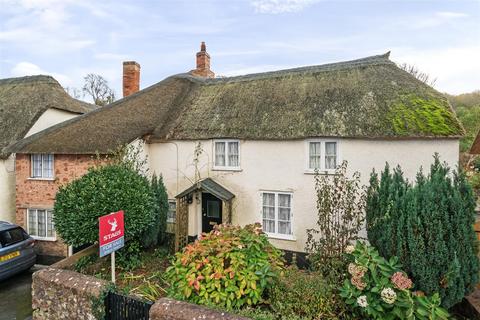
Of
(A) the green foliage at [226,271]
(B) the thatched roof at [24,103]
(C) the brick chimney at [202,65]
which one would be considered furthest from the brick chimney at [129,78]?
(A) the green foliage at [226,271]

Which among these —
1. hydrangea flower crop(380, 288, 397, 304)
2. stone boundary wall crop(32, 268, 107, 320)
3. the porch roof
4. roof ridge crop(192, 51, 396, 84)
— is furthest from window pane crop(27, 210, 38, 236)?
hydrangea flower crop(380, 288, 397, 304)

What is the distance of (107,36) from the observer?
11.8m

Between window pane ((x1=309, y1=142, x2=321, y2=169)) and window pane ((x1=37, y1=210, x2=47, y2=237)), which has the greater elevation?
window pane ((x1=309, y1=142, x2=321, y2=169))

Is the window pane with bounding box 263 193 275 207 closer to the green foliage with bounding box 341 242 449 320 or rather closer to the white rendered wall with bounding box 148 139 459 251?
the white rendered wall with bounding box 148 139 459 251

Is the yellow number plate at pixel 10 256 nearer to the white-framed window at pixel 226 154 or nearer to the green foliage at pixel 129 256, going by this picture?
the green foliage at pixel 129 256

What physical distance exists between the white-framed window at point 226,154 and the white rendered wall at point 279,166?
0.22 metres

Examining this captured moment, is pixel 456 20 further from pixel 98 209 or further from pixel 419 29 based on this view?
pixel 98 209

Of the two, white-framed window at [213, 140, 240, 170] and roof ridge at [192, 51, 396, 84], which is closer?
white-framed window at [213, 140, 240, 170]

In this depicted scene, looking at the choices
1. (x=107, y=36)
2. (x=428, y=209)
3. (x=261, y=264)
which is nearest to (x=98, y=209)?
(x=261, y=264)

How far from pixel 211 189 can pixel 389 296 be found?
7260mm

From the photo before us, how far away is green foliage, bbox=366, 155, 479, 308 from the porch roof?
609cm

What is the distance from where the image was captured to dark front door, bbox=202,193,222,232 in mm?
12109

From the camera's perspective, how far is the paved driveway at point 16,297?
25.6 feet

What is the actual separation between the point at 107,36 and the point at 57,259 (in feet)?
32.0
